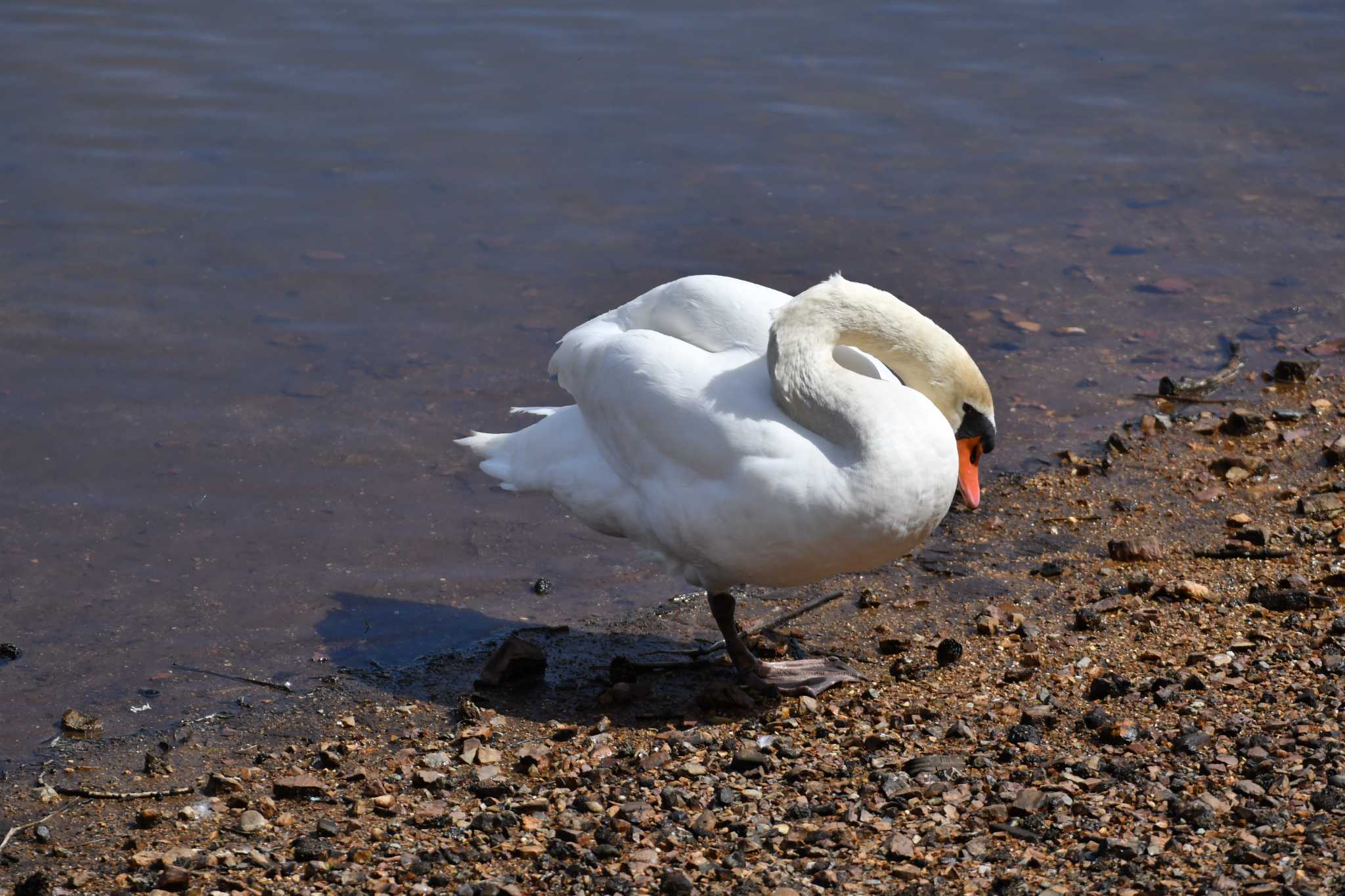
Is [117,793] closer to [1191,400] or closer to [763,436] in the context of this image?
[763,436]

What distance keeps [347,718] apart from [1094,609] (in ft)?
8.50

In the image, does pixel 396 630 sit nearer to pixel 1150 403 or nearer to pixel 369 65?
pixel 1150 403

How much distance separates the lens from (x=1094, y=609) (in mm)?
5266

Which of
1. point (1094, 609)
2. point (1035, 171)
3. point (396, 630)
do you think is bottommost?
point (396, 630)

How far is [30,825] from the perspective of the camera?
426cm

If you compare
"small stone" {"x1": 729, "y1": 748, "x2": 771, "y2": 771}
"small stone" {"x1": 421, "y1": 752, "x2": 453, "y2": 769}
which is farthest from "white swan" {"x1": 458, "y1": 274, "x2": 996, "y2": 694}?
"small stone" {"x1": 421, "y1": 752, "x2": 453, "y2": 769}

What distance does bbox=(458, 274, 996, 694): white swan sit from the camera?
4.53 m

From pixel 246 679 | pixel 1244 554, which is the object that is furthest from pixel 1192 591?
pixel 246 679

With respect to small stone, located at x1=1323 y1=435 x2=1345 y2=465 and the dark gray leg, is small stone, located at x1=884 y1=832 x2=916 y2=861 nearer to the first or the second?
the dark gray leg

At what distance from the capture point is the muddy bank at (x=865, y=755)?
3.66 metres

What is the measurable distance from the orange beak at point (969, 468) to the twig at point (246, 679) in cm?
243

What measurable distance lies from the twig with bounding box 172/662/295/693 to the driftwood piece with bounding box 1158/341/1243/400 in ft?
14.7

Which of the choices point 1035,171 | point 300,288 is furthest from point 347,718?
point 1035,171

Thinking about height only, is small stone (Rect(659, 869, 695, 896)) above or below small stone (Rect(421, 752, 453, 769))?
above
